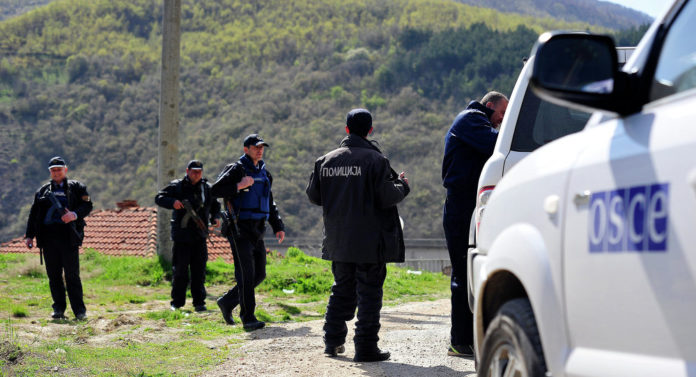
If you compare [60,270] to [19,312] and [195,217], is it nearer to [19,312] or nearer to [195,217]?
[19,312]

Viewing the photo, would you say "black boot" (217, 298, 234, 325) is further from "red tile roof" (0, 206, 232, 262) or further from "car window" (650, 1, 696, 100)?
"red tile roof" (0, 206, 232, 262)

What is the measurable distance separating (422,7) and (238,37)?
116 ft

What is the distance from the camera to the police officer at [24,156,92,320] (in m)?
10.8

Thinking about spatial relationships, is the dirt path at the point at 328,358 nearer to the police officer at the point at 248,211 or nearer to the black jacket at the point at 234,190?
the police officer at the point at 248,211

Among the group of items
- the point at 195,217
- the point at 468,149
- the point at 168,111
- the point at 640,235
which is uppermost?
the point at 168,111

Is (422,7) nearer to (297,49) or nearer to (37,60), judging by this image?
(297,49)

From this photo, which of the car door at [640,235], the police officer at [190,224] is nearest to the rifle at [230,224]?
the police officer at [190,224]

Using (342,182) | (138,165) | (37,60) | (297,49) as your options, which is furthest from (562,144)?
(297,49)

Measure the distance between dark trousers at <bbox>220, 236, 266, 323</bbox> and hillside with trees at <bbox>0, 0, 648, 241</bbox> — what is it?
70.8 meters

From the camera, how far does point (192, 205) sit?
12203 millimetres

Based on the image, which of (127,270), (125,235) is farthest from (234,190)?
(125,235)

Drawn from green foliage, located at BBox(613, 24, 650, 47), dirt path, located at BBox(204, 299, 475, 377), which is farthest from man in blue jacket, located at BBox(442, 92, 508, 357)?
green foliage, located at BBox(613, 24, 650, 47)

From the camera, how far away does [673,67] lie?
2539 mm

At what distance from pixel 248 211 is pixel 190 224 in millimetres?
2937
